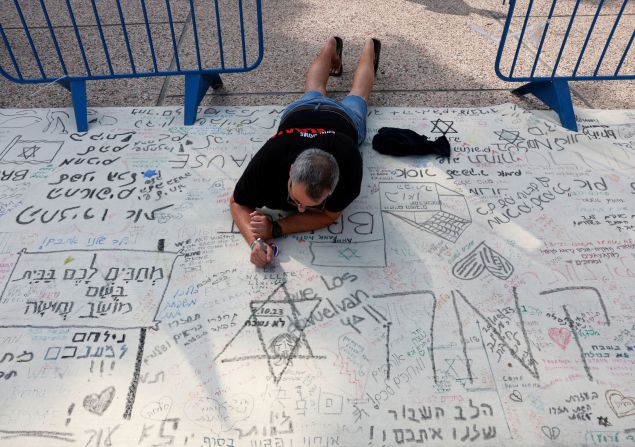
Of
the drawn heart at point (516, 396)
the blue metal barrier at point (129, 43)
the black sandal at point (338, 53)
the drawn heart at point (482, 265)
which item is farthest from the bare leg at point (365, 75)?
the drawn heart at point (516, 396)

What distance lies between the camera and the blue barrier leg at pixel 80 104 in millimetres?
3240

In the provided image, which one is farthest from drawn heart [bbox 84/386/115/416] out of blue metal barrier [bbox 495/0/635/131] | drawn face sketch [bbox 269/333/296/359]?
blue metal barrier [bbox 495/0/635/131]

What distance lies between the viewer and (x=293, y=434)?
179 centimetres

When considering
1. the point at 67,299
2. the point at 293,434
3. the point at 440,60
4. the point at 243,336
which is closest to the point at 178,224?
the point at 67,299

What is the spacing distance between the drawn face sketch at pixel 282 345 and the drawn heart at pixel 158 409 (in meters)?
0.48

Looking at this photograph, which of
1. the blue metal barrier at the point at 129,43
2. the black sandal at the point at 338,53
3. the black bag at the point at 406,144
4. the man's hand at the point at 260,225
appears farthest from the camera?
the black sandal at the point at 338,53

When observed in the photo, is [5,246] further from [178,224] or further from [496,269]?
[496,269]

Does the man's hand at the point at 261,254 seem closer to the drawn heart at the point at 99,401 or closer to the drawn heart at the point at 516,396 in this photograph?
the drawn heart at the point at 99,401

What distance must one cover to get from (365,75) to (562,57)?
6.45 feet

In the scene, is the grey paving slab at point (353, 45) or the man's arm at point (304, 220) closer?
the man's arm at point (304, 220)

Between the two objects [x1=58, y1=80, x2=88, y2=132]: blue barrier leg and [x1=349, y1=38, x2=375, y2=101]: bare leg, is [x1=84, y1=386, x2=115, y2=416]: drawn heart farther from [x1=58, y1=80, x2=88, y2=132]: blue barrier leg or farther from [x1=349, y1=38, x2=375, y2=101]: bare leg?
[x1=349, y1=38, x2=375, y2=101]: bare leg

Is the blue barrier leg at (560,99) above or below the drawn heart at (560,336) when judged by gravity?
above

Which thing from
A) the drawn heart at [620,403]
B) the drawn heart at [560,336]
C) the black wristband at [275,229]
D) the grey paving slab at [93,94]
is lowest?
the grey paving slab at [93,94]

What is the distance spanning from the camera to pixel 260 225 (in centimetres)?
237
